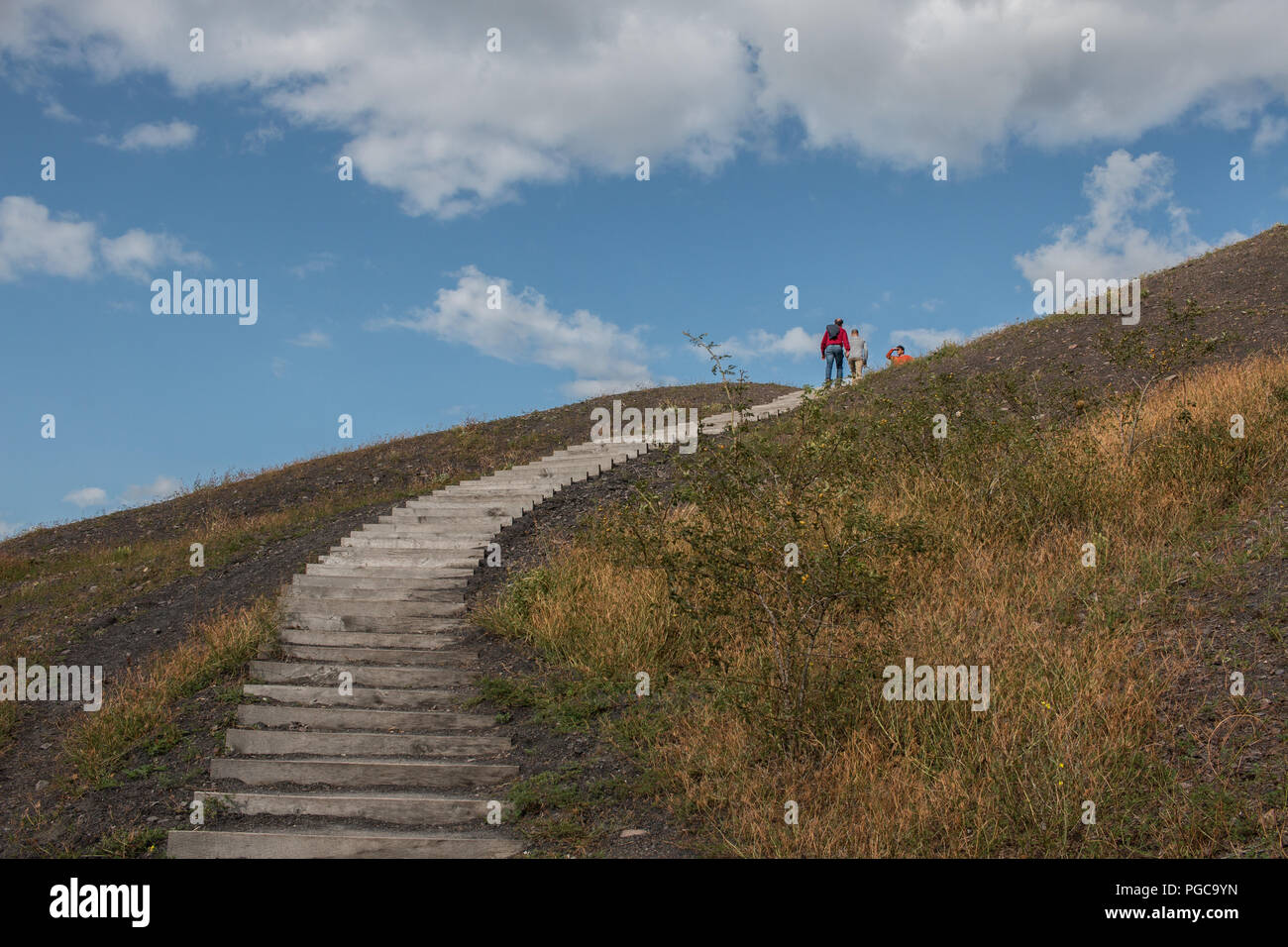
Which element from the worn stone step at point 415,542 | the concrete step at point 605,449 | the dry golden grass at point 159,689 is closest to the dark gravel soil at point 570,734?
the worn stone step at point 415,542

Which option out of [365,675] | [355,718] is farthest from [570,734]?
[365,675]

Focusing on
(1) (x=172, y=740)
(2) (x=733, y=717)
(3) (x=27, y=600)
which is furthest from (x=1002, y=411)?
(3) (x=27, y=600)

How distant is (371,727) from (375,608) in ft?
6.21

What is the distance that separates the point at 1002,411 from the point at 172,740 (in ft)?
35.9

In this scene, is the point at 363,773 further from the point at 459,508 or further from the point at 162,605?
the point at 162,605

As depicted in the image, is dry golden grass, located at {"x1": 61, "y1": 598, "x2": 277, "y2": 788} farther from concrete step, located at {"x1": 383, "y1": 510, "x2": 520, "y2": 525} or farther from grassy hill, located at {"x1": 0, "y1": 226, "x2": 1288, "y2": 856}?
concrete step, located at {"x1": 383, "y1": 510, "x2": 520, "y2": 525}

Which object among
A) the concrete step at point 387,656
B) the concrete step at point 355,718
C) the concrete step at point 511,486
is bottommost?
the concrete step at point 355,718

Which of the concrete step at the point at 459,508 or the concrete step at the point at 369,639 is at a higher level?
the concrete step at the point at 459,508

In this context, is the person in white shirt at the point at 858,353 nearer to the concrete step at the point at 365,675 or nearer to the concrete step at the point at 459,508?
the concrete step at the point at 459,508

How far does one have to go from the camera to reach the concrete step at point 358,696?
759 centimetres

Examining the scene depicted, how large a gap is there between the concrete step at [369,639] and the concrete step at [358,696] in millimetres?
672

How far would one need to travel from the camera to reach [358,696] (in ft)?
25.4

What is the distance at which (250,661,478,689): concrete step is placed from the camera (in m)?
7.83

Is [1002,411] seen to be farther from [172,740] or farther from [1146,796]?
[172,740]
